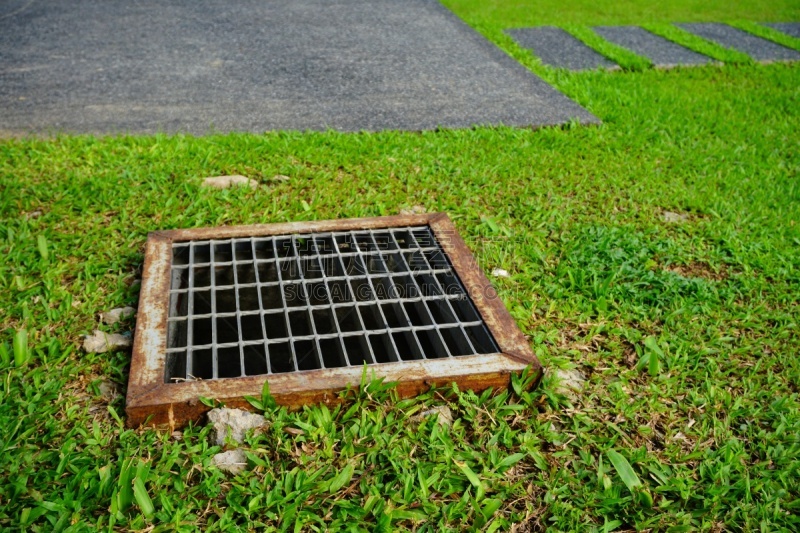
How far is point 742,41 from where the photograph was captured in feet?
20.5

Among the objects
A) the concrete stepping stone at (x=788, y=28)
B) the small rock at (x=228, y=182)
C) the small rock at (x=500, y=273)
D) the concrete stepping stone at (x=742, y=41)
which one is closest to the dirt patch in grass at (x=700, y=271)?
the small rock at (x=500, y=273)

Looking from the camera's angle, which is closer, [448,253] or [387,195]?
[448,253]

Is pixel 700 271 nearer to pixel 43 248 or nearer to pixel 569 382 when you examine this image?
pixel 569 382

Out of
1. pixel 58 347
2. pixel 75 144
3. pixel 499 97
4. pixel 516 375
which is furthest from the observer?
pixel 499 97

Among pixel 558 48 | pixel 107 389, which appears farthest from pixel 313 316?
pixel 558 48

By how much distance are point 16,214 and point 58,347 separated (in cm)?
103

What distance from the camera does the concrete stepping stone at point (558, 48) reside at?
5238 mm

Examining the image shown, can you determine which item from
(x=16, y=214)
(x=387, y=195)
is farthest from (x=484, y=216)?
(x=16, y=214)

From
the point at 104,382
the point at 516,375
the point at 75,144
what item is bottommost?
the point at 75,144

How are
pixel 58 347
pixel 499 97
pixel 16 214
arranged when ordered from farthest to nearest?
1. pixel 499 97
2. pixel 16 214
3. pixel 58 347

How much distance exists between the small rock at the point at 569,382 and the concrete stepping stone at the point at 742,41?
4893 millimetres

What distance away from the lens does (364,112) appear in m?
4.08

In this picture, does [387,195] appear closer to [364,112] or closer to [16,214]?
[364,112]

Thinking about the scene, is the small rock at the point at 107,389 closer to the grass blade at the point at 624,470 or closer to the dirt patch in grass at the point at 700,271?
the grass blade at the point at 624,470
